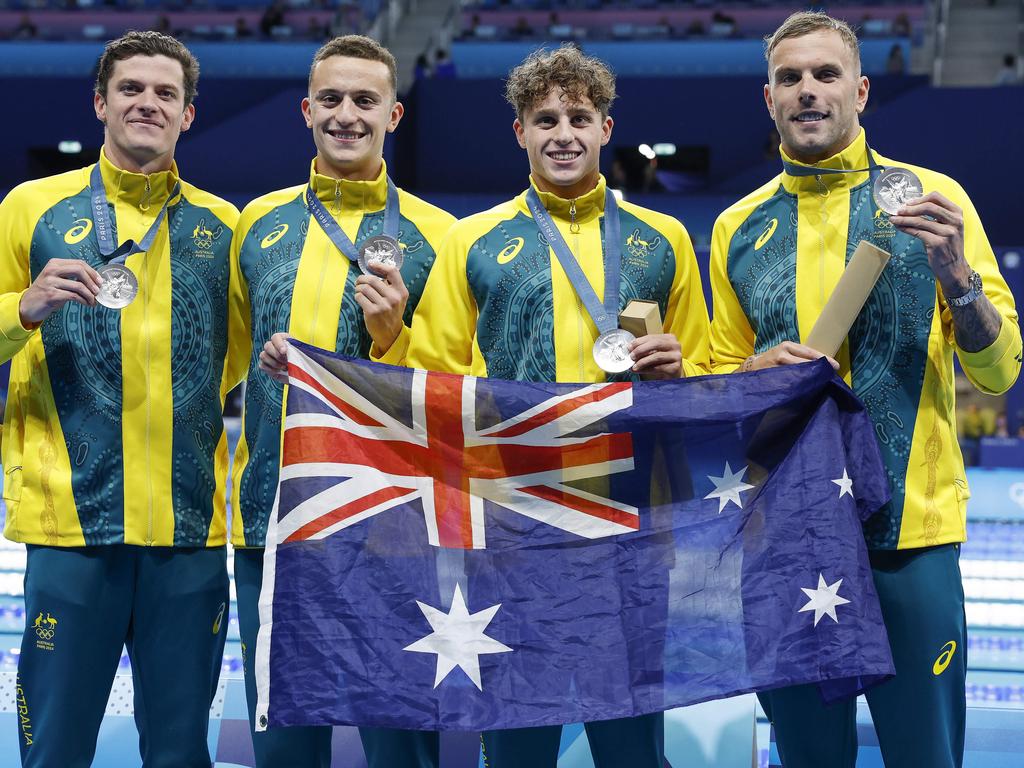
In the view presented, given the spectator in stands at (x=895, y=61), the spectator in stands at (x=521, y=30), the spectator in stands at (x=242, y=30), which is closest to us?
the spectator in stands at (x=895, y=61)

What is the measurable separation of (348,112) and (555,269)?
0.65 m

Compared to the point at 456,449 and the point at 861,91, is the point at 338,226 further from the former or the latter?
the point at 861,91

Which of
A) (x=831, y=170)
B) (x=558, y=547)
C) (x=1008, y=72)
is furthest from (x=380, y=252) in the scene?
(x=1008, y=72)

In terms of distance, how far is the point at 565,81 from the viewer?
2883 mm

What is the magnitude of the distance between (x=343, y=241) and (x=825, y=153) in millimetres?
1168

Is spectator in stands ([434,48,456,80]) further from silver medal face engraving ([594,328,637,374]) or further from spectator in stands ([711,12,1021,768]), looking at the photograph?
silver medal face engraving ([594,328,637,374])

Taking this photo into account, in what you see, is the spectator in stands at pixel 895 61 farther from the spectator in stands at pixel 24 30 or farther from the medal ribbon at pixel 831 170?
the medal ribbon at pixel 831 170

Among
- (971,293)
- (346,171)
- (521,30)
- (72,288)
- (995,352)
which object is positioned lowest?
(995,352)

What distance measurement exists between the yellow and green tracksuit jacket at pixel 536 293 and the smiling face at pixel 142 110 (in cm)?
75

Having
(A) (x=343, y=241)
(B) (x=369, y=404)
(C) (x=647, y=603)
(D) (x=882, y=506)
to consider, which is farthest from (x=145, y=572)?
(D) (x=882, y=506)

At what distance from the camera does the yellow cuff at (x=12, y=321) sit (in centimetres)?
277

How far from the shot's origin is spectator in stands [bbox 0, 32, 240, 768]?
280cm

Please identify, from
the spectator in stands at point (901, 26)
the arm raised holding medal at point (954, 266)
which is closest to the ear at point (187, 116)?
Answer: the arm raised holding medal at point (954, 266)

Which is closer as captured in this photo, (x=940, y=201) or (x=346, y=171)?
(x=940, y=201)
